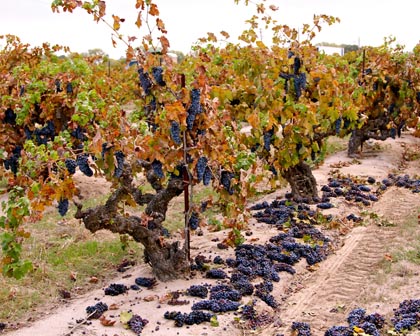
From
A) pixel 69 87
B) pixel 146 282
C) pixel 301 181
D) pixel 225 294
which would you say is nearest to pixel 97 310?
pixel 146 282

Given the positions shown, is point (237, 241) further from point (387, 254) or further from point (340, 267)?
point (387, 254)

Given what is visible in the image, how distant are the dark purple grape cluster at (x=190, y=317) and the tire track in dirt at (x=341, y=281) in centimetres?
71

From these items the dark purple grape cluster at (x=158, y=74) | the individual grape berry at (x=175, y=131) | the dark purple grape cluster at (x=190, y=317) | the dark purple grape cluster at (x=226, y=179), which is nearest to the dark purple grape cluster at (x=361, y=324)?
the dark purple grape cluster at (x=190, y=317)

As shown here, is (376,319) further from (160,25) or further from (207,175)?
(160,25)

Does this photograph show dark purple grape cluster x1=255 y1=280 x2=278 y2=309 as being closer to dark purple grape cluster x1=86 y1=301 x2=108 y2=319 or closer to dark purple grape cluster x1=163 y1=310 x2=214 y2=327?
dark purple grape cluster x1=163 y1=310 x2=214 y2=327

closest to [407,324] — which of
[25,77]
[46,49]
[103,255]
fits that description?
[103,255]

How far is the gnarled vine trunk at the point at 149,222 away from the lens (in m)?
5.66

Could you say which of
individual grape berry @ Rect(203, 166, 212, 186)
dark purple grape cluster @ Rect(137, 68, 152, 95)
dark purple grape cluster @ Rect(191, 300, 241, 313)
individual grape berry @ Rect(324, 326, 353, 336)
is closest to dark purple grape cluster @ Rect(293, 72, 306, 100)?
individual grape berry @ Rect(203, 166, 212, 186)

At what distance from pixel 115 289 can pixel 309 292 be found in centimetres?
203

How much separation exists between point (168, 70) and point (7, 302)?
9.19 ft

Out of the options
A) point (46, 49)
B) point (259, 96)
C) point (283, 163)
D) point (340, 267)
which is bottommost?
point (340, 267)

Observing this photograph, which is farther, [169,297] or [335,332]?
[169,297]

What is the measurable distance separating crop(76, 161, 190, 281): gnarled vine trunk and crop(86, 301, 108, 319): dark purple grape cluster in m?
0.74

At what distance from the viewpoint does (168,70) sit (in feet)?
18.4
